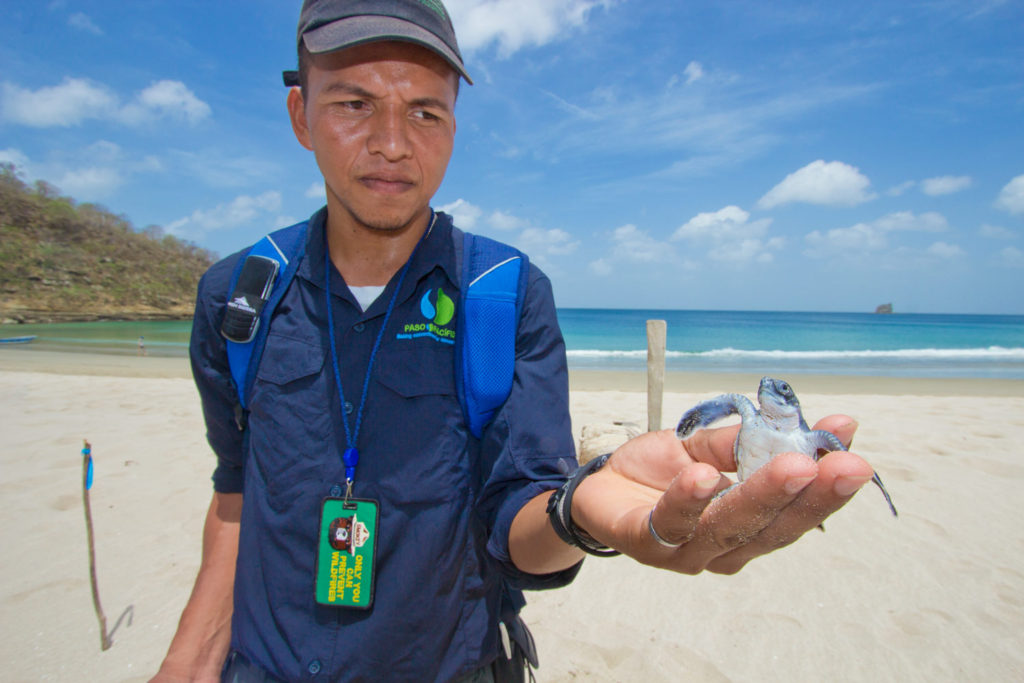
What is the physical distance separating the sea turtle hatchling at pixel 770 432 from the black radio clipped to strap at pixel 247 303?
116cm

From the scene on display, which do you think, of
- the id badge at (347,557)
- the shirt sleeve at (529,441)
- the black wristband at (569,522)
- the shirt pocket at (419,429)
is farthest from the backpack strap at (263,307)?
the black wristband at (569,522)

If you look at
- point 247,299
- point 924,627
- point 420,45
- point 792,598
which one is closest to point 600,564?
point 792,598

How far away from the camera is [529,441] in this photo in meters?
1.31

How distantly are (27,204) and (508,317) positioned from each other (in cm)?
5545

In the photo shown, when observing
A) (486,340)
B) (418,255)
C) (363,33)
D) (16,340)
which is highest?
(363,33)

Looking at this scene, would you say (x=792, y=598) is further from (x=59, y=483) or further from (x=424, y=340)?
(x=59, y=483)

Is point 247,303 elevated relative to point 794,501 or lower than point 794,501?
elevated

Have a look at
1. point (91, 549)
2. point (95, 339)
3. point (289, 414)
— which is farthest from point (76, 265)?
point (289, 414)

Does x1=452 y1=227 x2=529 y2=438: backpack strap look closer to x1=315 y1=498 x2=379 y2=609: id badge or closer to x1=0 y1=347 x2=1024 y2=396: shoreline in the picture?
x1=315 y1=498 x2=379 y2=609: id badge

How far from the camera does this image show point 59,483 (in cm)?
529

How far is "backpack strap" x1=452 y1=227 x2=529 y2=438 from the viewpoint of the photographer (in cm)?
134

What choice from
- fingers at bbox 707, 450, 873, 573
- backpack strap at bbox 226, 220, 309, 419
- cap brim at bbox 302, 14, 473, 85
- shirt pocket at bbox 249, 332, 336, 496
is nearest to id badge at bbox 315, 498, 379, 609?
shirt pocket at bbox 249, 332, 336, 496

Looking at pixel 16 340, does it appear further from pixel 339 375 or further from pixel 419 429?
pixel 419 429

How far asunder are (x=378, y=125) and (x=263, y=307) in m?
0.58
